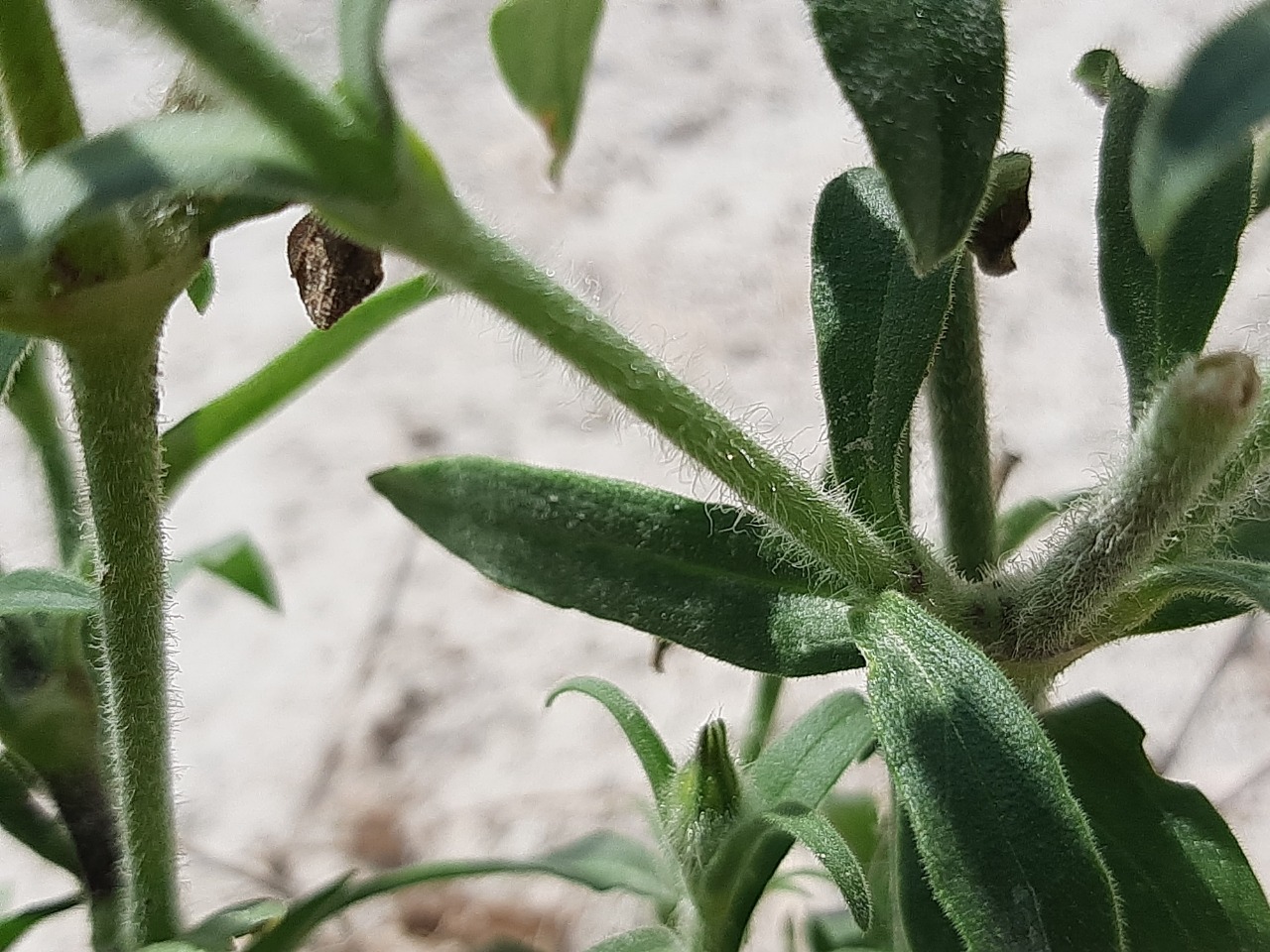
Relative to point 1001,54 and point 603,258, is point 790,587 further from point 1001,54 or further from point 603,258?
point 603,258

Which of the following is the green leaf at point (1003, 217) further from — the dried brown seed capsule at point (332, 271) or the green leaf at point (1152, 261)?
the dried brown seed capsule at point (332, 271)

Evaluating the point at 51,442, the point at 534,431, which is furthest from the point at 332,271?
the point at 534,431

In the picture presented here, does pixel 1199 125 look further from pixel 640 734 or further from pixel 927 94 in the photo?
pixel 640 734

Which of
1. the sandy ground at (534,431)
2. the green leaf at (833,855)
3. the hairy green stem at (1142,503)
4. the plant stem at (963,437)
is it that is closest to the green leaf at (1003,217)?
the plant stem at (963,437)

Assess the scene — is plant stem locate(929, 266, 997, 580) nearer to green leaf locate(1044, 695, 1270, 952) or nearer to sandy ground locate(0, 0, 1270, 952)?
green leaf locate(1044, 695, 1270, 952)

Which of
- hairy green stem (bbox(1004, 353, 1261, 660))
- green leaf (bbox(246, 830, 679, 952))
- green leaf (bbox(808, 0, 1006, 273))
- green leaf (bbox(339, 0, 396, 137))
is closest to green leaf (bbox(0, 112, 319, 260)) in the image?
green leaf (bbox(339, 0, 396, 137))

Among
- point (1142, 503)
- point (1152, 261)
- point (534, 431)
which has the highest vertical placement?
point (534, 431)

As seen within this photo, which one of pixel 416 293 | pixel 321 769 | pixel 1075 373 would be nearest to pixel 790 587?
pixel 416 293
